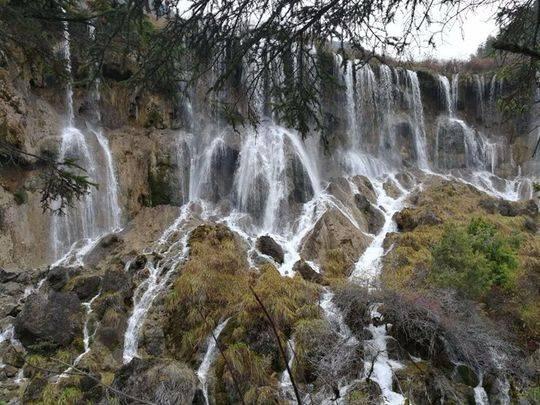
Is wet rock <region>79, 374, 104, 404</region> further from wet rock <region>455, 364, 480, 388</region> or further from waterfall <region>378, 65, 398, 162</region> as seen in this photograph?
waterfall <region>378, 65, 398, 162</region>

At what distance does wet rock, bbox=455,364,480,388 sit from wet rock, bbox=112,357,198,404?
467 cm

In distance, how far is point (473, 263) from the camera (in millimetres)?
9602

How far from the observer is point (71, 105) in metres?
17.7

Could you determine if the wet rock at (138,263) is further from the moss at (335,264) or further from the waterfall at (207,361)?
the moss at (335,264)

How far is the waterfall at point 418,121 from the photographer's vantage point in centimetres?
2527

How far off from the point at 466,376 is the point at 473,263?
2458 mm

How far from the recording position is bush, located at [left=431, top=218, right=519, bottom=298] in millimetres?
9641

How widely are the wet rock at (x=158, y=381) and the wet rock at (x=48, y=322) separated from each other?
2591 mm

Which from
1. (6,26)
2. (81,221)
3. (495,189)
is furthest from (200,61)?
(495,189)

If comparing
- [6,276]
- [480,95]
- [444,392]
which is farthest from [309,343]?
[480,95]

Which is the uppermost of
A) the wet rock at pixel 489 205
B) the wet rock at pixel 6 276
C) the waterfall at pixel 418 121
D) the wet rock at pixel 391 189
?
the waterfall at pixel 418 121

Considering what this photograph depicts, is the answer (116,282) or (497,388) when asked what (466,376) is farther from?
(116,282)

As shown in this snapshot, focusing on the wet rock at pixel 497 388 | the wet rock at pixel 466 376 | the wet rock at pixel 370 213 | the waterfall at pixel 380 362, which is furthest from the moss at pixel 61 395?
the wet rock at pixel 370 213

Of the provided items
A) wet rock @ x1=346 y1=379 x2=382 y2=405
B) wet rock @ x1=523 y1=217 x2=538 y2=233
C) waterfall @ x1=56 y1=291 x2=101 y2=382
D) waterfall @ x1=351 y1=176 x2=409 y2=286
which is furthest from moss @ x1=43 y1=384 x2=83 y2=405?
wet rock @ x1=523 y1=217 x2=538 y2=233
